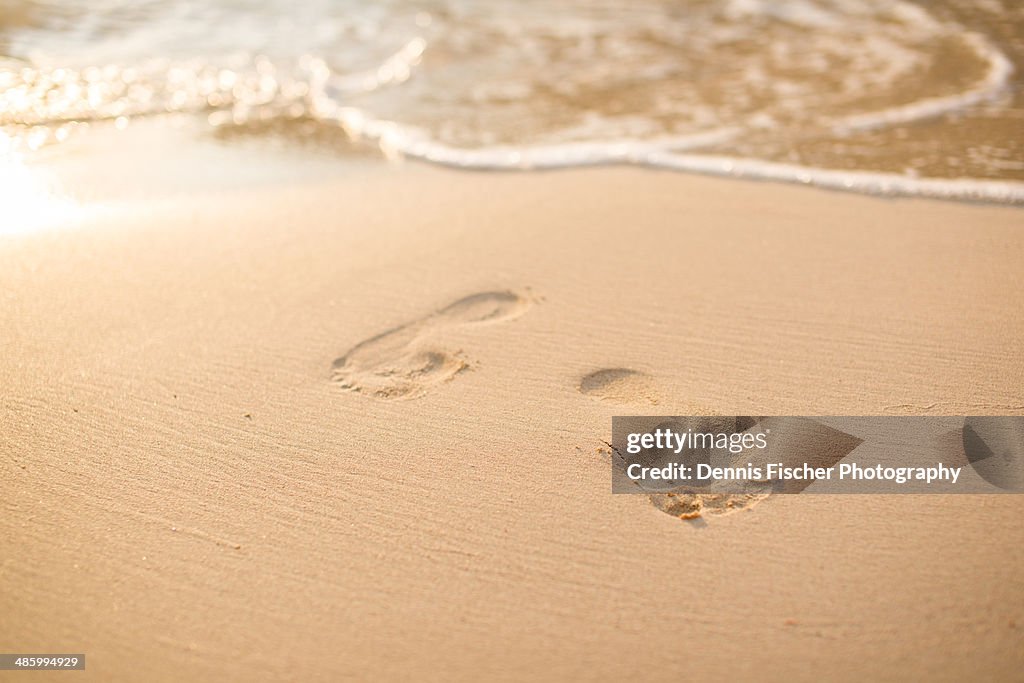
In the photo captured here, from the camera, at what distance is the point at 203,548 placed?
203cm

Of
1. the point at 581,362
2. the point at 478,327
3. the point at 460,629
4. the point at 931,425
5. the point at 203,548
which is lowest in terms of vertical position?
the point at 460,629

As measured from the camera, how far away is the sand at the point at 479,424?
1.82m

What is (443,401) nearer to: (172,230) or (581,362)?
(581,362)

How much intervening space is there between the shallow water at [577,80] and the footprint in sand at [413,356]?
1.50m

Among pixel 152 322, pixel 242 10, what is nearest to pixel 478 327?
pixel 152 322

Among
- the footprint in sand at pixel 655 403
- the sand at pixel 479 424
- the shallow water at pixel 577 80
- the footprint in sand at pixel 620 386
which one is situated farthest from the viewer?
the shallow water at pixel 577 80

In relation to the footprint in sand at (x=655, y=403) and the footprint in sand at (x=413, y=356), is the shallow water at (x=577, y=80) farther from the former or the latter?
the footprint in sand at (x=655, y=403)

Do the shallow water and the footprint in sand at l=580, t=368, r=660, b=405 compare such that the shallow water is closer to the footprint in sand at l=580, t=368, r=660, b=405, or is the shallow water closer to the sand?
the sand

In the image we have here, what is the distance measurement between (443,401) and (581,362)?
0.49 m

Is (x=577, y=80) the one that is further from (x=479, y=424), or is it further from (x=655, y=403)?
(x=479, y=424)

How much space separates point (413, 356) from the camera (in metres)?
2.71

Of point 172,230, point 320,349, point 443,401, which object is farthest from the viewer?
point 172,230

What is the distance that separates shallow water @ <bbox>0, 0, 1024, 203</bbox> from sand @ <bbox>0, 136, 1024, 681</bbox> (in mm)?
615

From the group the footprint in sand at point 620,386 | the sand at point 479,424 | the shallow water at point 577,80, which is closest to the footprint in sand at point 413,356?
the sand at point 479,424
